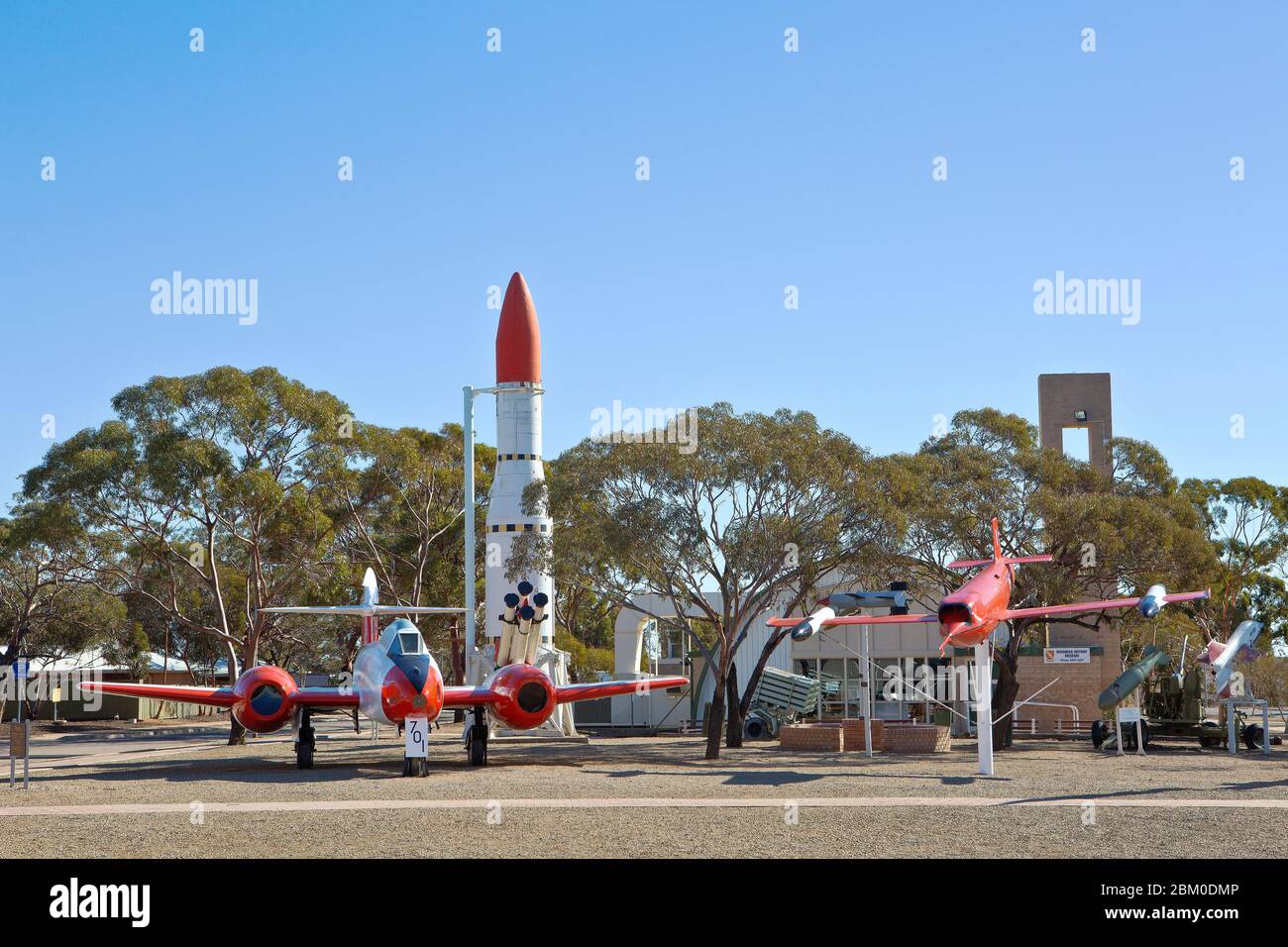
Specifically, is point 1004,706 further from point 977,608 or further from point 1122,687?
point 977,608

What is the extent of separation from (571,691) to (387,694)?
6.83 metres

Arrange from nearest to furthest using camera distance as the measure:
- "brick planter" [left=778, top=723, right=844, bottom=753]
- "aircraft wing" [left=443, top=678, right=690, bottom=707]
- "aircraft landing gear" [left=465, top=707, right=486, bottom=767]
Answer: "aircraft landing gear" [left=465, top=707, right=486, bottom=767]
"aircraft wing" [left=443, top=678, right=690, bottom=707]
"brick planter" [left=778, top=723, right=844, bottom=753]

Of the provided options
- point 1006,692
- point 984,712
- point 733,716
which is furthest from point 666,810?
point 1006,692

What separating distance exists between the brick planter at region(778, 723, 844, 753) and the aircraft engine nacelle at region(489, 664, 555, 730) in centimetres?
777

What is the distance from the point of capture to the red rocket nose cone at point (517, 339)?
128 feet

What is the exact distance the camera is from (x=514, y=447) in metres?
38.7

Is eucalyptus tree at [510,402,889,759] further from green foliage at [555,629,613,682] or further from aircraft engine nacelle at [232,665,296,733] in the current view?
green foliage at [555,629,613,682]

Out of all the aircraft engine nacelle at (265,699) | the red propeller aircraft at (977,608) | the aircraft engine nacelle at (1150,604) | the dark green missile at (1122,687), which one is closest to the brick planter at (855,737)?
the dark green missile at (1122,687)

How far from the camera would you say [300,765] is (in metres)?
26.2

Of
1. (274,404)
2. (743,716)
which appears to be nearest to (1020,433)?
(743,716)

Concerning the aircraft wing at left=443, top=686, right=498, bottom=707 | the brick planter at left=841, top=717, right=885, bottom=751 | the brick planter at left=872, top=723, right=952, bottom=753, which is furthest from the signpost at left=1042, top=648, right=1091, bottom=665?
the aircraft wing at left=443, top=686, right=498, bottom=707

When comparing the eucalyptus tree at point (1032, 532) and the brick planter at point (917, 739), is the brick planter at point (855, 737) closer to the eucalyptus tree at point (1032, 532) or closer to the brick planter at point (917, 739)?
the brick planter at point (917, 739)

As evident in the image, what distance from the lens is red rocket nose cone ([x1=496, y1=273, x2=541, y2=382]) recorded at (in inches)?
1535

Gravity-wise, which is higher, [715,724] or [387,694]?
[387,694]
